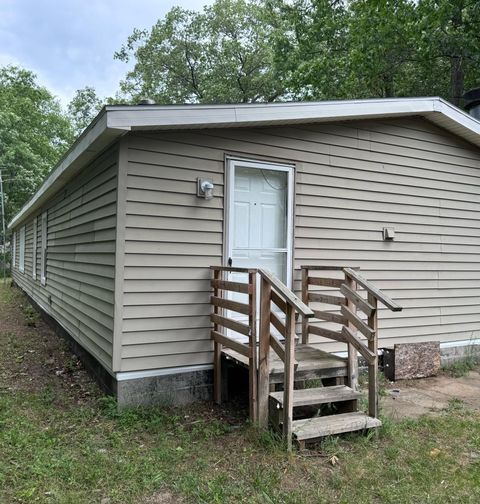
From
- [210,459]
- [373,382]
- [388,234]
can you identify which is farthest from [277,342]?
[388,234]

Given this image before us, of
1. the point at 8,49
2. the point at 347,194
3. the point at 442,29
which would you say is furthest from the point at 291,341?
the point at 8,49

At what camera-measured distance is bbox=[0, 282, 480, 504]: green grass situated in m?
2.68

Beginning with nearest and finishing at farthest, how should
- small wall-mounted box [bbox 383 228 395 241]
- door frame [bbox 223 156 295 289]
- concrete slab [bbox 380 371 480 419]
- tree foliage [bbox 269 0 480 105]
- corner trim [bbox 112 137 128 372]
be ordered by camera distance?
corner trim [bbox 112 137 128 372] < concrete slab [bbox 380 371 480 419] < door frame [bbox 223 156 295 289] < small wall-mounted box [bbox 383 228 395 241] < tree foliage [bbox 269 0 480 105]

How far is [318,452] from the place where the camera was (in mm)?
3195

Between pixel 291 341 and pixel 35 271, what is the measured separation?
8759 mm

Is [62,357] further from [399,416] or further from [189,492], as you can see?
[399,416]

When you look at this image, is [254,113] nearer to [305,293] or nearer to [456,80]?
[305,293]

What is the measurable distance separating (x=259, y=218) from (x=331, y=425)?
2.22m

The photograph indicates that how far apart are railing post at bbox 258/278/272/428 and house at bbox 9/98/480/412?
0.97 meters

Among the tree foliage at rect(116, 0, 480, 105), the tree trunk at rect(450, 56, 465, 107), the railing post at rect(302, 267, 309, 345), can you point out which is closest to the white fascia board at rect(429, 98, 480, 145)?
the railing post at rect(302, 267, 309, 345)

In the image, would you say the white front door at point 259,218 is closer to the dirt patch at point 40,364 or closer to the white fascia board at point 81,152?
the white fascia board at point 81,152

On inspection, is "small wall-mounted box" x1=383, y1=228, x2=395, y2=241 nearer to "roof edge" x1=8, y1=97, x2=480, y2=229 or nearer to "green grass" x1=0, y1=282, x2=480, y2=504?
"roof edge" x1=8, y1=97, x2=480, y2=229

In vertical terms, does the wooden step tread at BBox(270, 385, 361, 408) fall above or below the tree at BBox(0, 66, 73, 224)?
below

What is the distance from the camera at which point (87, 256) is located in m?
5.29
